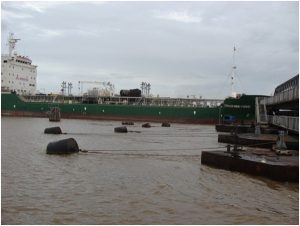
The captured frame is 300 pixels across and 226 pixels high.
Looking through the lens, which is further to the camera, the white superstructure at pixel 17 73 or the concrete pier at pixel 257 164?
the white superstructure at pixel 17 73

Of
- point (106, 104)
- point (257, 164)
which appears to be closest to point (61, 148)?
point (257, 164)

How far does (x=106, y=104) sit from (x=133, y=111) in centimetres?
577

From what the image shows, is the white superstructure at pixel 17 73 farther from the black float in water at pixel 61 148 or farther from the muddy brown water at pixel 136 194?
the muddy brown water at pixel 136 194

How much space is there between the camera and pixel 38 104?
69.4 metres

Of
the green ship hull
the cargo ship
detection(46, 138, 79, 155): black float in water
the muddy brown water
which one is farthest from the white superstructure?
the muddy brown water

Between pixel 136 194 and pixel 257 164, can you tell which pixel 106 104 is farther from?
pixel 136 194

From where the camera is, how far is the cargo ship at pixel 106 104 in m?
58.6

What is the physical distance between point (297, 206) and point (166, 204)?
286 cm

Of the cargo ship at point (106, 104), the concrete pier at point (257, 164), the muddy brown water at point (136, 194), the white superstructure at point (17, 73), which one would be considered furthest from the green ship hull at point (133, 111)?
the muddy brown water at point (136, 194)

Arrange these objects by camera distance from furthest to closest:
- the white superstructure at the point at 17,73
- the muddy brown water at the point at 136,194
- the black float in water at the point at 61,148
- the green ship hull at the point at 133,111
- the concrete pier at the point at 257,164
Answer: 1. the white superstructure at the point at 17,73
2. the green ship hull at the point at 133,111
3. the black float in water at the point at 61,148
4. the concrete pier at the point at 257,164
5. the muddy brown water at the point at 136,194

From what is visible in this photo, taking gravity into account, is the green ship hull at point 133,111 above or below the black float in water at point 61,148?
above

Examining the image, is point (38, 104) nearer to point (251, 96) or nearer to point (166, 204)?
point (251, 96)

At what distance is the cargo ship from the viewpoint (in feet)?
192

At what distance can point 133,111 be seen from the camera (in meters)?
63.8
